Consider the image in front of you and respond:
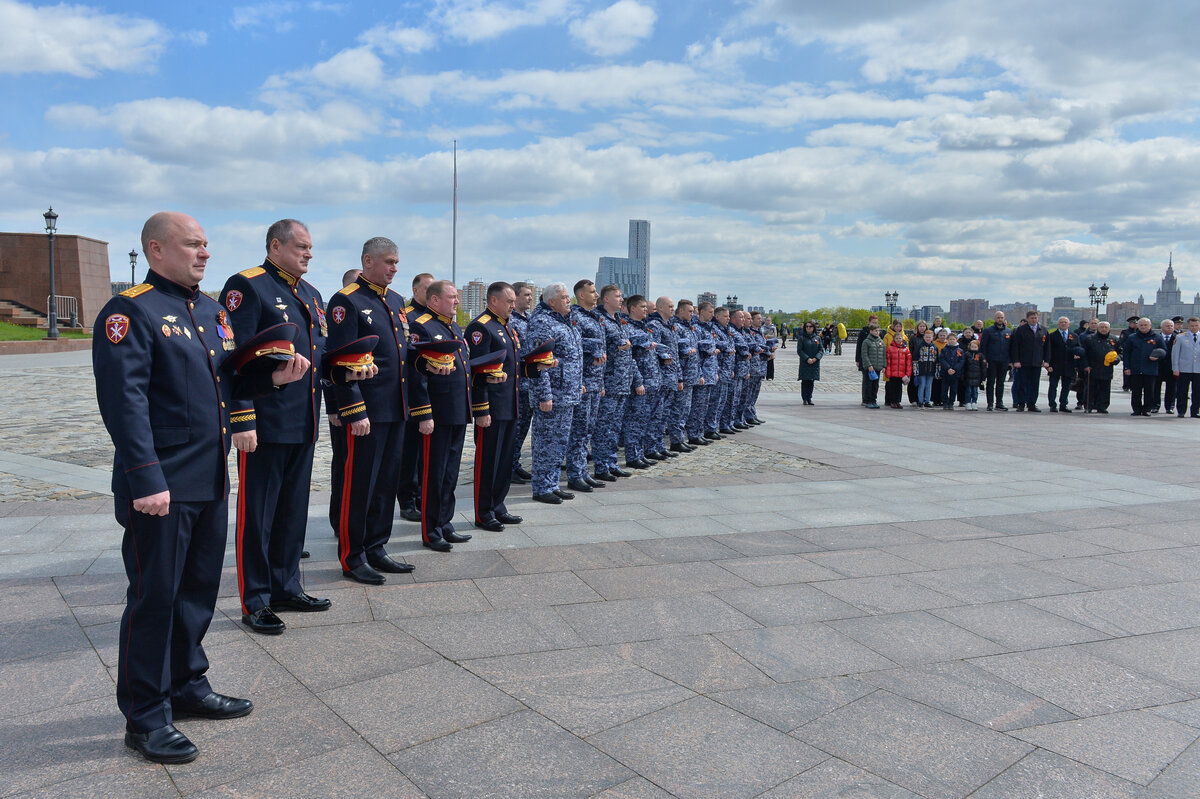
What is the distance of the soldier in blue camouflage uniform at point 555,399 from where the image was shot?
25.6 ft

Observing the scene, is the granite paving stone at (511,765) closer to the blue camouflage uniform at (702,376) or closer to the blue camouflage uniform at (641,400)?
the blue camouflage uniform at (641,400)

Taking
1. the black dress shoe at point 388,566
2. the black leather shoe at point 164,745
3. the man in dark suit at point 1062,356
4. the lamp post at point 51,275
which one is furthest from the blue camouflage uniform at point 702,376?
the lamp post at point 51,275

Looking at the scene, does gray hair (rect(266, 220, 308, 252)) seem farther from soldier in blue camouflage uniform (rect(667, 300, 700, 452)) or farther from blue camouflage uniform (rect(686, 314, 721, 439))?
blue camouflage uniform (rect(686, 314, 721, 439))

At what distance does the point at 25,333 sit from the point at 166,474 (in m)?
35.8

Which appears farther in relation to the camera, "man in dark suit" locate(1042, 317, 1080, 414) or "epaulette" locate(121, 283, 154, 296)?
"man in dark suit" locate(1042, 317, 1080, 414)

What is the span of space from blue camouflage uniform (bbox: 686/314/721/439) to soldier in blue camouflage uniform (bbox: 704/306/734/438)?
22 centimetres

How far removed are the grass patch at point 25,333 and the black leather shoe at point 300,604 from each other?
1235 inches

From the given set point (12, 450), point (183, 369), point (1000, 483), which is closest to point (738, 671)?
point (183, 369)

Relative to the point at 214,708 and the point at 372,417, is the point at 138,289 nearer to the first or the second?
the point at 214,708

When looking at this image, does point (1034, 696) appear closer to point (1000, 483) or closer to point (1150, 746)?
point (1150, 746)

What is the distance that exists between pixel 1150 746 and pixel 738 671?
1.57m

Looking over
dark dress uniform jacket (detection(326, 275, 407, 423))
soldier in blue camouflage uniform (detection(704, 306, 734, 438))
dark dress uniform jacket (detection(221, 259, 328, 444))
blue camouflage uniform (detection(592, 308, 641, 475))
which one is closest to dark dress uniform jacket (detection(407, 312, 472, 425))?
dark dress uniform jacket (detection(326, 275, 407, 423))

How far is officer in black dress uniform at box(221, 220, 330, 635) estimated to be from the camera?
172 inches

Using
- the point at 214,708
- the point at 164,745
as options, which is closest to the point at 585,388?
the point at 214,708
